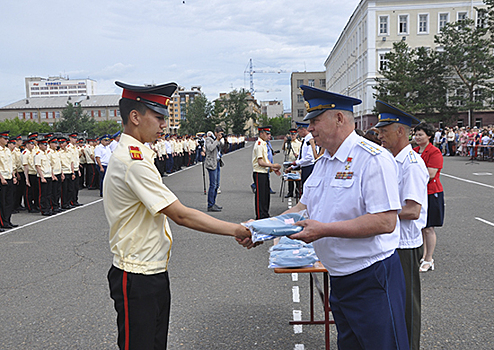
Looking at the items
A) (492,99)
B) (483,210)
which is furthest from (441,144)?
(483,210)

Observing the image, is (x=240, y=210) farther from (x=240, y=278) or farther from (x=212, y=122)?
(x=212, y=122)

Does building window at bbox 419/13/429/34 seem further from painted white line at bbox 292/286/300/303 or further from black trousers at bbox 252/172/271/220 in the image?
painted white line at bbox 292/286/300/303

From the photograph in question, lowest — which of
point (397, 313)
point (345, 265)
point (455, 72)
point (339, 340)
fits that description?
point (339, 340)

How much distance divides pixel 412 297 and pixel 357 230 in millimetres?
1411

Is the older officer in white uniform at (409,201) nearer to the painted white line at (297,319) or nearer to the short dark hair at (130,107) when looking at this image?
the painted white line at (297,319)

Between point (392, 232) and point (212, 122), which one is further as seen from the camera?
point (212, 122)

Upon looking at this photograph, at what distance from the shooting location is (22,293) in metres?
5.57

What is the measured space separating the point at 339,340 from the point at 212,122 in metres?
85.0

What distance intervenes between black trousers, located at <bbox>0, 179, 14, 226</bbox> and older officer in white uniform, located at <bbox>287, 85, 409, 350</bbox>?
9.69 meters

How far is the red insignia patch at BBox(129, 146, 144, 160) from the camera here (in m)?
2.55

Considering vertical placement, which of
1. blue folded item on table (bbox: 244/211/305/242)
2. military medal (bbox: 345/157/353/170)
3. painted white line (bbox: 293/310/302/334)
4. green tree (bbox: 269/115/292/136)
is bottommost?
painted white line (bbox: 293/310/302/334)

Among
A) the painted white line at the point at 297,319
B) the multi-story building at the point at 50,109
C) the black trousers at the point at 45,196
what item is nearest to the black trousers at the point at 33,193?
the black trousers at the point at 45,196

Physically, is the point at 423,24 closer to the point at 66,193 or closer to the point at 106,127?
the point at 66,193

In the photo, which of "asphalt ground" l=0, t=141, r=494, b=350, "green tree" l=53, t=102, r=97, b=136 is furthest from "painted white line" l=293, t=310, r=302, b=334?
"green tree" l=53, t=102, r=97, b=136
